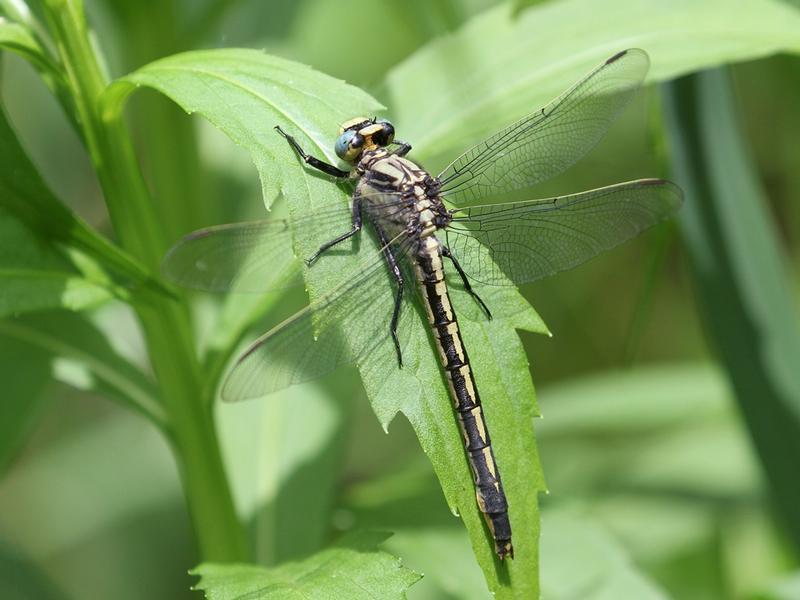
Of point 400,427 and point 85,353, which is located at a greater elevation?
point 400,427

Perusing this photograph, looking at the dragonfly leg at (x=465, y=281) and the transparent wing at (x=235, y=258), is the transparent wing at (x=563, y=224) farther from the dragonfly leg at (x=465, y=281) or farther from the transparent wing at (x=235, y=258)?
the transparent wing at (x=235, y=258)

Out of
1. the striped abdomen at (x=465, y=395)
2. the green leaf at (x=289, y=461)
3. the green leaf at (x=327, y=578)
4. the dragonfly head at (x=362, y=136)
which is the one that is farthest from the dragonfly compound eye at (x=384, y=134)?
the green leaf at (x=327, y=578)

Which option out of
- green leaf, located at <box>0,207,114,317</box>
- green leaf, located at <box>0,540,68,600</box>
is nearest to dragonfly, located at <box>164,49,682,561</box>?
green leaf, located at <box>0,207,114,317</box>

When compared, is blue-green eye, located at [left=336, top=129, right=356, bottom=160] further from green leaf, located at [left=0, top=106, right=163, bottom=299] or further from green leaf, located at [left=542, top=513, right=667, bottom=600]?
green leaf, located at [left=542, top=513, right=667, bottom=600]

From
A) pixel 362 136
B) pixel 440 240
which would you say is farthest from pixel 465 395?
pixel 362 136

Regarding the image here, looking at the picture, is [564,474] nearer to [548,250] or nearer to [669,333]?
[669,333]

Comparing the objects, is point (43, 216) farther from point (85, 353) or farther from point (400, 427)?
point (400, 427)

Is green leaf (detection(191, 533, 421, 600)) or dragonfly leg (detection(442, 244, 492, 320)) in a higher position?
dragonfly leg (detection(442, 244, 492, 320))
